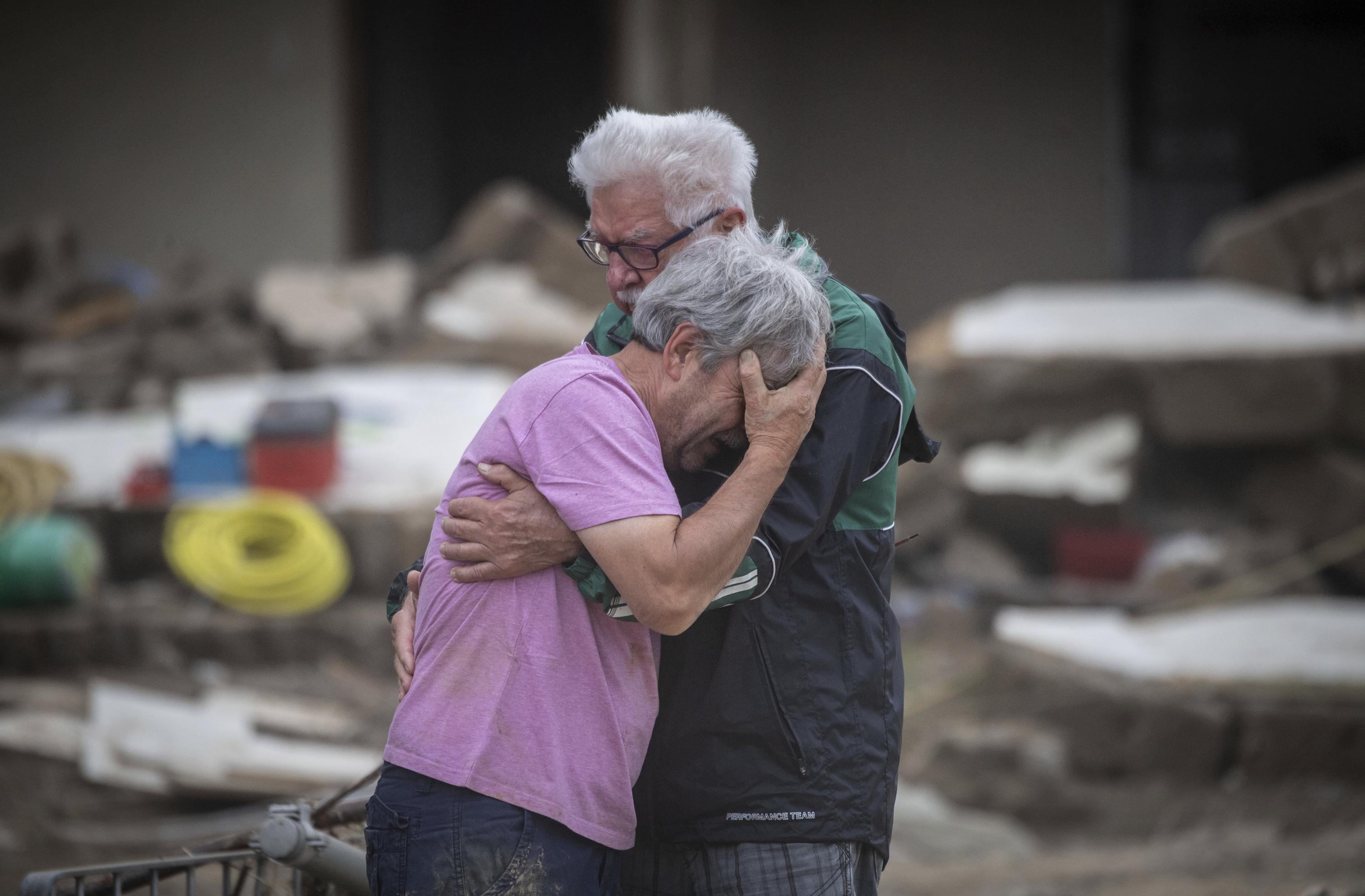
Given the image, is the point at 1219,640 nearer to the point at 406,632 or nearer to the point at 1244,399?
the point at 1244,399

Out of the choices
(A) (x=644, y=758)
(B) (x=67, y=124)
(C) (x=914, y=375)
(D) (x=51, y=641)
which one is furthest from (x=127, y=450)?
(A) (x=644, y=758)

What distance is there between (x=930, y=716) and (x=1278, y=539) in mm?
2591

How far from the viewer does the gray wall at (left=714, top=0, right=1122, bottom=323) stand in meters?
11.0

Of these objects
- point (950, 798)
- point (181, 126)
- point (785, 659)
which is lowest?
point (950, 798)

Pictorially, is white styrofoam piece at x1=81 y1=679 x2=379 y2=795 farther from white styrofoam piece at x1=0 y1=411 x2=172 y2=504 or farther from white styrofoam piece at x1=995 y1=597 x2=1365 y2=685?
white styrofoam piece at x1=995 y1=597 x2=1365 y2=685

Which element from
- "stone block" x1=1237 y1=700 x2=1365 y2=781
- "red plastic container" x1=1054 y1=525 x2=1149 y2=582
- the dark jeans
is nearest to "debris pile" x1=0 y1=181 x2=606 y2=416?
"red plastic container" x1=1054 y1=525 x2=1149 y2=582

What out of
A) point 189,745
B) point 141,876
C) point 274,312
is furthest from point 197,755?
point 274,312

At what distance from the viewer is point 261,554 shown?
6500 mm

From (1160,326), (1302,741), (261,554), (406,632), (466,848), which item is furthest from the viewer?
(1160,326)

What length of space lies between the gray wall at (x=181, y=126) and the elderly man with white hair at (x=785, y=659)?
10.3 m

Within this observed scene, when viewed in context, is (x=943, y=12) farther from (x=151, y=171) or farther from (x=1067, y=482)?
(x=151, y=171)

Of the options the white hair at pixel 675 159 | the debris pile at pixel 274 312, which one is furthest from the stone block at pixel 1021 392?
the white hair at pixel 675 159

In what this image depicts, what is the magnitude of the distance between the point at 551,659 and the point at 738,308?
0.54m

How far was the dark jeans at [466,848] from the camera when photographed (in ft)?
5.71
